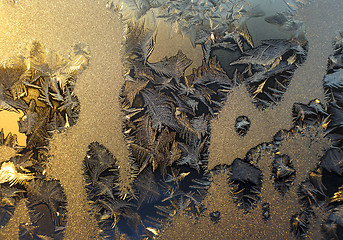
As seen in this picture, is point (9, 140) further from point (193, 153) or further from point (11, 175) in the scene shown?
point (193, 153)

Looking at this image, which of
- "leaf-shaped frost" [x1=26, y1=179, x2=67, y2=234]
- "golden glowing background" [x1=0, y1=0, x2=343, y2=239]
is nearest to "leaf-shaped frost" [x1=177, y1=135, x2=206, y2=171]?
"golden glowing background" [x1=0, y1=0, x2=343, y2=239]

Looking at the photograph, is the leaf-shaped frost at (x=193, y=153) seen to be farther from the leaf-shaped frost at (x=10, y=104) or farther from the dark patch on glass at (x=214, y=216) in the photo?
the leaf-shaped frost at (x=10, y=104)

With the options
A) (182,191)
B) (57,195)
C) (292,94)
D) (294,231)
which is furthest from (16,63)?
(294,231)

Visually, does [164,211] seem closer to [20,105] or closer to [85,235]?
[85,235]

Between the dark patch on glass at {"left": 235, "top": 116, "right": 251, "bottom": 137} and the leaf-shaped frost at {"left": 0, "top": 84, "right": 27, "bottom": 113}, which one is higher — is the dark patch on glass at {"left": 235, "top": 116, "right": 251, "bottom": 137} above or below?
below

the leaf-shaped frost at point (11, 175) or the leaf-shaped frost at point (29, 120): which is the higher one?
the leaf-shaped frost at point (29, 120)

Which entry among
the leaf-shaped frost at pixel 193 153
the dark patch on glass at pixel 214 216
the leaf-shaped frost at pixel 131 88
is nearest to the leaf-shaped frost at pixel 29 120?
the leaf-shaped frost at pixel 131 88

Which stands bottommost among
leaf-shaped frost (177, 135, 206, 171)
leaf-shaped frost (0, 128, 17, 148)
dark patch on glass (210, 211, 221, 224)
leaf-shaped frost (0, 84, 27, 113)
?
dark patch on glass (210, 211, 221, 224)

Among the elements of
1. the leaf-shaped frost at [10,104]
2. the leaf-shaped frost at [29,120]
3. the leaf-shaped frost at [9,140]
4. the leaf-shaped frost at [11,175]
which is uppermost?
the leaf-shaped frost at [10,104]

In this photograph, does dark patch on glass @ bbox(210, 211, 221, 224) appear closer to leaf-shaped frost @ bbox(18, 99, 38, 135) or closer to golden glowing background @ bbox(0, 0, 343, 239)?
golden glowing background @ bbox(0, 0, 343, 239)
